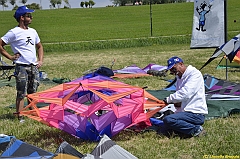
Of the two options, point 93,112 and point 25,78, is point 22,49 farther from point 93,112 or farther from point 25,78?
point 93,112

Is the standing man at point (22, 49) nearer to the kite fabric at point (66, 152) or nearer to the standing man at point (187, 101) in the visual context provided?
the kite fabric at point (66, 152)

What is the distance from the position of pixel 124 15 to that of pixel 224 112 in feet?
145

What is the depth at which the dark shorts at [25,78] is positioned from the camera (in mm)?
5988

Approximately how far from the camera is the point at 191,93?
499 centimetres

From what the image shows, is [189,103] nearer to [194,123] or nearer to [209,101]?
[194,123]

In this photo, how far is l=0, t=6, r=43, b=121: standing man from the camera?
582cm

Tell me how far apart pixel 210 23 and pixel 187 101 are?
480cm

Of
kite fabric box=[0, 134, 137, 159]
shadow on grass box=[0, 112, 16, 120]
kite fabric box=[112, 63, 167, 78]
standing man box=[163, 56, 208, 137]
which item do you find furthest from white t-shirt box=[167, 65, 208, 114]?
kite fabric box=[112, 63, 167, 78]

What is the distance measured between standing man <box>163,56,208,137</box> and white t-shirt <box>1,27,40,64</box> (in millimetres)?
2260

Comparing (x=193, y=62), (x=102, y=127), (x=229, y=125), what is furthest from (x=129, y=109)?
(x=193, y=62)

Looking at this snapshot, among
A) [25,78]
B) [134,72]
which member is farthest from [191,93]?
[134,72]

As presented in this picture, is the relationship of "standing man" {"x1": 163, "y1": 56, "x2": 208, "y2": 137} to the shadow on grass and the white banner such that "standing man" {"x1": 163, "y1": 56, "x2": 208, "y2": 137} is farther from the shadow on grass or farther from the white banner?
the white banner

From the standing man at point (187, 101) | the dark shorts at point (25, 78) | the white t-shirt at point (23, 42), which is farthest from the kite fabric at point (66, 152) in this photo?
the white t-shirt at point (23, 42)

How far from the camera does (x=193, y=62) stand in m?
13.5
